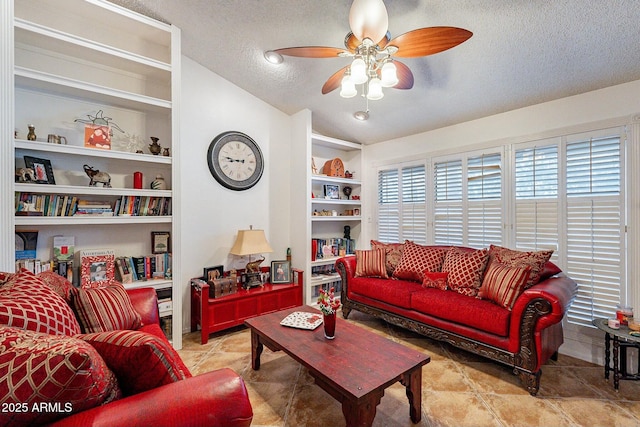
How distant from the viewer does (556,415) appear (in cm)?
186

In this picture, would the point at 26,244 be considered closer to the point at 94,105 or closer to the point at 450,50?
the point at 94,105

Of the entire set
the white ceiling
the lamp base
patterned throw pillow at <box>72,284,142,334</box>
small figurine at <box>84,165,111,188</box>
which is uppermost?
the white ceiling

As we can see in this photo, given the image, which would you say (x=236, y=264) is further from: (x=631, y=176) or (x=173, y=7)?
(x=631, y=176)

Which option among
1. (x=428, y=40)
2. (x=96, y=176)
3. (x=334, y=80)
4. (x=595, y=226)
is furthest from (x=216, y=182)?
(x=595, y=226)

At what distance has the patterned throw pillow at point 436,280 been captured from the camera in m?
2.93

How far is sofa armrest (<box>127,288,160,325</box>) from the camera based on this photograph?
212 cm

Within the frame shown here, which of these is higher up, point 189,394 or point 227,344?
point 189,394

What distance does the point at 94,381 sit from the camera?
768 mm

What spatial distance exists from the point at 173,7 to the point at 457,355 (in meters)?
4.02

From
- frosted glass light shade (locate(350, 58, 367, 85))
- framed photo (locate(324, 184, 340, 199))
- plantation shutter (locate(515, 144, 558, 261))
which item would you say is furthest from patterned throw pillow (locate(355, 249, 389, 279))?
frosted glass light shade (locate(350, 58, 367, 85))

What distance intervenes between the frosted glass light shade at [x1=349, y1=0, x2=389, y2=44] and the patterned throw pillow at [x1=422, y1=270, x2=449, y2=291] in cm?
231

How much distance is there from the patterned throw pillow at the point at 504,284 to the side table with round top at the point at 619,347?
63cm

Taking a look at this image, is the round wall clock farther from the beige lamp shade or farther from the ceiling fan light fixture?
the ceiling fan light fixture

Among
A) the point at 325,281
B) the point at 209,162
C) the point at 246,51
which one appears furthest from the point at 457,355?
the point at 246,51
